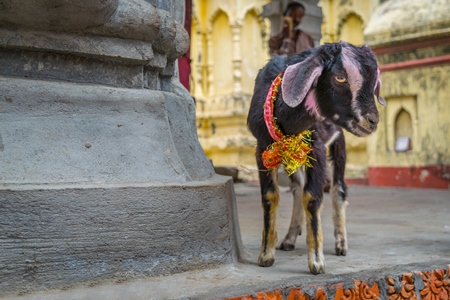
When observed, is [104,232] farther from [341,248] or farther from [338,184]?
[338,184]

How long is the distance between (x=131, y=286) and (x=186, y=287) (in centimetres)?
21

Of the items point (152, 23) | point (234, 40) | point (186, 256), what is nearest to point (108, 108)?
point (152, 23)

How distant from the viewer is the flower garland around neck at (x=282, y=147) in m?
2.84

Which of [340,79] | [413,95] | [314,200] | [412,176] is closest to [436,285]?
[314,200]

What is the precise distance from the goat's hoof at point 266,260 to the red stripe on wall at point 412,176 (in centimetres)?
638

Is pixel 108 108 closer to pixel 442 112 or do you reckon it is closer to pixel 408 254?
pixel 408 254

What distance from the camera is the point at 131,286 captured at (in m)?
2.42

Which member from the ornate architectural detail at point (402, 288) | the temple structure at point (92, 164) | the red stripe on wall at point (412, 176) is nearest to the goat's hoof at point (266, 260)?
the temple structure at point (92, 164)

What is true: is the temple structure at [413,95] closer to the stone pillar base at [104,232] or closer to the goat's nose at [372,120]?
the goat's nose at [372,120]

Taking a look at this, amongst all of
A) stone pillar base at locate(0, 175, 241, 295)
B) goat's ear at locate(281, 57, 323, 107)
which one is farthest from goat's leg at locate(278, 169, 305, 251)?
goat's ear at locate(281, 57, 323, 107)

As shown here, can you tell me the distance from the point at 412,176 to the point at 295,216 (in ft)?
19.5

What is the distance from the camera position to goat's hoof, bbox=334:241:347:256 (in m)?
3.33

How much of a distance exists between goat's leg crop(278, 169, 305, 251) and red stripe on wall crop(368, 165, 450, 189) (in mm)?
5629

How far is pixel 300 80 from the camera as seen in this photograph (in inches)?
106
